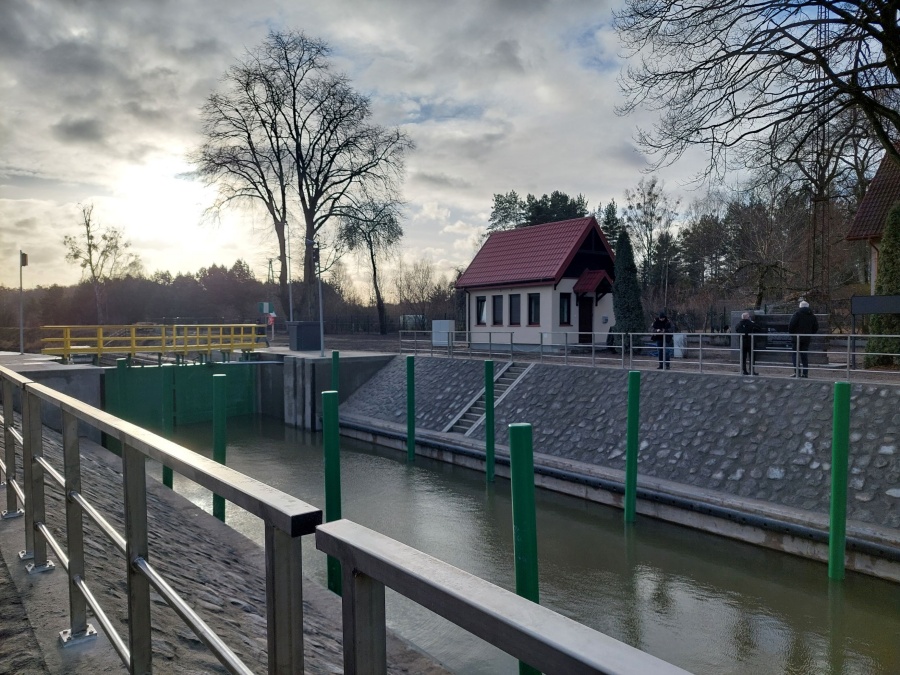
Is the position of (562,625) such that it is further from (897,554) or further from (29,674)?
(897,554)

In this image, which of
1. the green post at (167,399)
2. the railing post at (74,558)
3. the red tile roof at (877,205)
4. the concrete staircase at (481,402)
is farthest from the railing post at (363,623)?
the red tile roof at (877,205)

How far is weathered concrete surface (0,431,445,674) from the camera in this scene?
3084 millimetres

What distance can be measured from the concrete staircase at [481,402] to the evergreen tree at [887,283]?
8.53 m

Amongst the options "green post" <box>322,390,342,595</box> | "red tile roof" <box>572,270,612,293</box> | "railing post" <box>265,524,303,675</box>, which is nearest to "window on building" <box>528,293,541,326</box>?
"red tile roof" <box>572,270,612,293</box>

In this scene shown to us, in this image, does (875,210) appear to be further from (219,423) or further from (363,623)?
(363,623)

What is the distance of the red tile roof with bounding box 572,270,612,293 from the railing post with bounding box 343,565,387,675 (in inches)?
1007

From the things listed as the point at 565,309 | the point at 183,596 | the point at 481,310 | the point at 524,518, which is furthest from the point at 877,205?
the point at 183,596

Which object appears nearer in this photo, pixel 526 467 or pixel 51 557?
pixel 51 557

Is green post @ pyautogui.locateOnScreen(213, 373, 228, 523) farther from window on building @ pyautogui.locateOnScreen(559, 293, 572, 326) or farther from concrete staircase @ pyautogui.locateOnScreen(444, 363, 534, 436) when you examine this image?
window on building @ pyautogui.locateOnScreen(559, 293, 572, 326)

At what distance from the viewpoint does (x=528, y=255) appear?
27766 mm

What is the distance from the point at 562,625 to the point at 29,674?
2.75m

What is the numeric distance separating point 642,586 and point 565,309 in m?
17.7

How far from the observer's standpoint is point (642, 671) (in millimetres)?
792

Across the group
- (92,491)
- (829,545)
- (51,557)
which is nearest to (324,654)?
(51,557)
